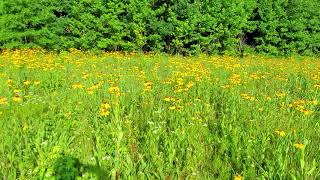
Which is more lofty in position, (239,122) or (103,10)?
(103,10)

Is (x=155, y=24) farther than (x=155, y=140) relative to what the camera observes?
Yes

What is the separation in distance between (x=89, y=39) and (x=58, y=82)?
8.50 m

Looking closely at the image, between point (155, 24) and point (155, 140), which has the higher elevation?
point (155, 24)

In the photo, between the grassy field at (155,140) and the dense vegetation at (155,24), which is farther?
the dense vegetation at (155,24)

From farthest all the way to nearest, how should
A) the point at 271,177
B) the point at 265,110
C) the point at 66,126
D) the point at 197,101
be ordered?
the point at 197,101, the point at 265,110, the point at 66,126, the point at 271,177

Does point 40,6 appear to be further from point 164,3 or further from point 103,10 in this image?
point 164,3

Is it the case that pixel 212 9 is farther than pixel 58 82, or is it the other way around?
pixel 212 9

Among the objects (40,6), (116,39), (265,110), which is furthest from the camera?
(116,39)

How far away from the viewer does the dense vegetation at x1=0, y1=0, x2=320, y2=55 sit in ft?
46.0

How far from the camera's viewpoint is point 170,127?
424 cm

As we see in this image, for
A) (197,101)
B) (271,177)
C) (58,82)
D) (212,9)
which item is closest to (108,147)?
(271,177)

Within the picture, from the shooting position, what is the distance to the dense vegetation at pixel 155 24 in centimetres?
1403

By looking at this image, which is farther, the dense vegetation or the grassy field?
the dense vegetation

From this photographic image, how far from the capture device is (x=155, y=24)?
1488 centimetres
